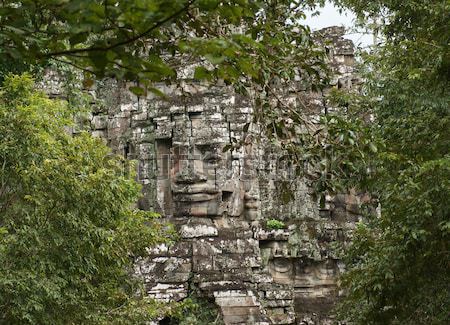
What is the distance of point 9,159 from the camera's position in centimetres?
1116

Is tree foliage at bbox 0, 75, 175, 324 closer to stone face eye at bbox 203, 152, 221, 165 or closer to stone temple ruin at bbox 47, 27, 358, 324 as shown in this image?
stone temple ruin at bbox 47, 27, 358, 324

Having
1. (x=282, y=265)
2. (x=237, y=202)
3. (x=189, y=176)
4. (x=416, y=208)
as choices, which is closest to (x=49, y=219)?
(x=416, y=208)

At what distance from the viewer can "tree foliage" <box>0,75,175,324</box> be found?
34.7ft

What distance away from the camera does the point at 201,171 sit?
18.9m

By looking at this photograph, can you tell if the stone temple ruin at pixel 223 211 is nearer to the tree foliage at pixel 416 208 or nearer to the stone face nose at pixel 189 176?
the stone face nose at pixel 189 176

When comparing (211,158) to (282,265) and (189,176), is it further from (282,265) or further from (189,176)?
(282,265)

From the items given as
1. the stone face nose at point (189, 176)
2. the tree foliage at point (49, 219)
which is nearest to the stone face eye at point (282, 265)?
the stone face nose at point (189, 176)

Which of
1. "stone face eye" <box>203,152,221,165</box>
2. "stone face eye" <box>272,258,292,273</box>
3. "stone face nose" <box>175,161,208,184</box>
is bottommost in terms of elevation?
"stone face eye" <box>272,258,292,273</box>

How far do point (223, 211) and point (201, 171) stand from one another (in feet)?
3.37

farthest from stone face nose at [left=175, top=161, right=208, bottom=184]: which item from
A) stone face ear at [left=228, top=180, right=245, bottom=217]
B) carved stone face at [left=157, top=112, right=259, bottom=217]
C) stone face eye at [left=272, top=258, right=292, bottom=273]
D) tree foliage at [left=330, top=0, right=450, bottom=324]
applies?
tree foliage at [left=330, top=0, right=450, bottom=324]

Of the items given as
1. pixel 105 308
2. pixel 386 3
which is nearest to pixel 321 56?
pixel 105 308

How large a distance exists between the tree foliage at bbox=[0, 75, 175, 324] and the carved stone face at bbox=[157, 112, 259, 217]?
628cm

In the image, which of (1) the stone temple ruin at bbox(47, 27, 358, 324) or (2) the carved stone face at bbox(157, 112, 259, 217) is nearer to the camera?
(1) the stone temple ruin at bbox(47, 27, 358, 324)

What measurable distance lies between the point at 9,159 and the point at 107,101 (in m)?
9.22
